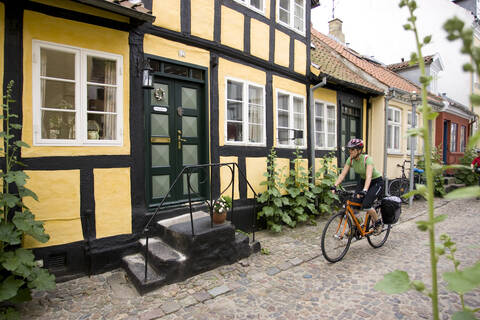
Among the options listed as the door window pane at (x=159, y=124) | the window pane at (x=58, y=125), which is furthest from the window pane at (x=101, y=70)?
the door window pane at (x=159, y=124)

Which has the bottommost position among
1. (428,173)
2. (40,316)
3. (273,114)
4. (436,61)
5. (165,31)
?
(40,316)

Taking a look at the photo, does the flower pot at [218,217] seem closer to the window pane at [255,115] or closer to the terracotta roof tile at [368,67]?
the window pane at [255,115]

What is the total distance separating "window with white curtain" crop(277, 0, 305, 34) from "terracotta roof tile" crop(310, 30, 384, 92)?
125 centimetres

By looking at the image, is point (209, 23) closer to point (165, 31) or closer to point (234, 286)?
point (165, 31)

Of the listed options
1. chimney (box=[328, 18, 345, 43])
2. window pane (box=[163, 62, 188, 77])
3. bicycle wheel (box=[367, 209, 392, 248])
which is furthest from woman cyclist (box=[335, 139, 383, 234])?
chimney (box=[328, 18, 345, 43])

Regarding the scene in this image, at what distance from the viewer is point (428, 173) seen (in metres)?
0.99

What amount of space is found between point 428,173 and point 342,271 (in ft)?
11.8

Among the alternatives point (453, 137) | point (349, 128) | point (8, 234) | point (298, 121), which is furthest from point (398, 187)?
point (8, 234)

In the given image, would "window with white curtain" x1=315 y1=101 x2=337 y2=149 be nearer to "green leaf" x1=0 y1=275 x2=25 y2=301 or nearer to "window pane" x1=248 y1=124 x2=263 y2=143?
"window pane" x1=248 y1=124 x2=263 y2=143

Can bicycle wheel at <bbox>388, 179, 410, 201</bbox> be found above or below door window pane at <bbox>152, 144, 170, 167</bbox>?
below

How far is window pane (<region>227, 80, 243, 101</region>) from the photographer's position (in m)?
5.95

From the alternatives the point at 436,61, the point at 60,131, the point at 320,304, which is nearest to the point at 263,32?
the point at 60,131

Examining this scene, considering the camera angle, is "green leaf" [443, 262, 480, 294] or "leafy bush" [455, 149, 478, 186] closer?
"green leaf" [443, 262, 480, 294]

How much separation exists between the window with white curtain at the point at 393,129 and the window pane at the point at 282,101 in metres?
5.29
